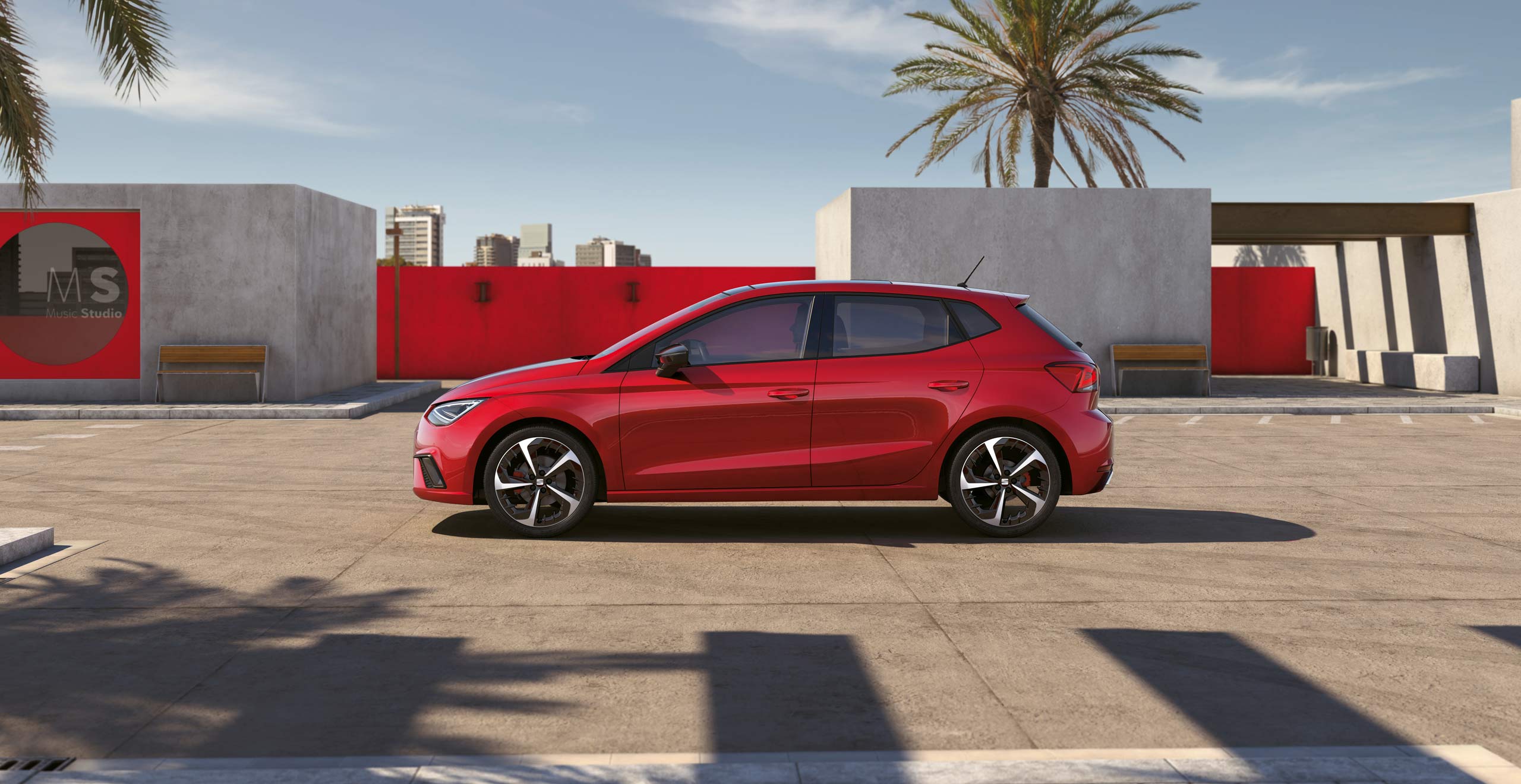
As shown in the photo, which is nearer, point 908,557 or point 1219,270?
point 908,557

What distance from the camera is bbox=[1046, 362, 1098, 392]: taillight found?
25.1ft

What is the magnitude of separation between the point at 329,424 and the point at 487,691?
39.6 feet

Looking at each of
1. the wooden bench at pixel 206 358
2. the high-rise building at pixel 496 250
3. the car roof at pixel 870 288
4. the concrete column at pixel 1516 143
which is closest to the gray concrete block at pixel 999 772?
the car roof at pixel 870 288

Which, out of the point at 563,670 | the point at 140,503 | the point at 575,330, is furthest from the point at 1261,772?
the point at 575,330

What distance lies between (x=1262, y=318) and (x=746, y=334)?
21.9 meters

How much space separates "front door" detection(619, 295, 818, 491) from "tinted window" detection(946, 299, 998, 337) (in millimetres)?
1049

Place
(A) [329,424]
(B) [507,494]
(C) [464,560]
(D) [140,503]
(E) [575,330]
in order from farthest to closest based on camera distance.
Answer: (E) [575,330] < (A) [329,424] < (D) [140,503] < (B) [507,494] < (C) [464,560]

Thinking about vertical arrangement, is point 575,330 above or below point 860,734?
above

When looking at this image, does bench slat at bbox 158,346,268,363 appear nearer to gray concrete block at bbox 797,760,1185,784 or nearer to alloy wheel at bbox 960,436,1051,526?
alloy wheel at bbox 960,436,1051,526

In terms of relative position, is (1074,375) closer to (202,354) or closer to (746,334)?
(746,334)

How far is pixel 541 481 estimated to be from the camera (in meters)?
7.49

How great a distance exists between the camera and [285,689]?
448 centimetres

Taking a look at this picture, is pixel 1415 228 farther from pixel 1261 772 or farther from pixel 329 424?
pixel 1261 772

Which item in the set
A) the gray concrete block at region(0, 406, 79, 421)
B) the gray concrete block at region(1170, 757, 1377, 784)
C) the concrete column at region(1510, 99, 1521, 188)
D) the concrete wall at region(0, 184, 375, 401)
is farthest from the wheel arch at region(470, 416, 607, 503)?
the concrete column at region(1510, 99, 1521, 188)
